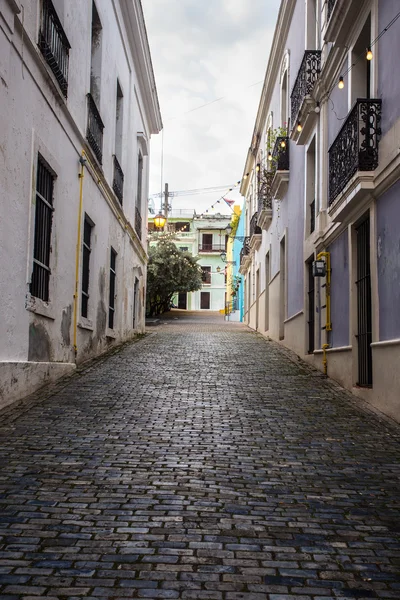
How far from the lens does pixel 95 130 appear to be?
12.5 m

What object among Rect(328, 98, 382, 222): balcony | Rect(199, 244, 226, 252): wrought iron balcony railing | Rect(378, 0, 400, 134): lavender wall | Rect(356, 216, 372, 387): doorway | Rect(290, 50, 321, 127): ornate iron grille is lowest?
Rect(356, 216, 372, 387): doorway

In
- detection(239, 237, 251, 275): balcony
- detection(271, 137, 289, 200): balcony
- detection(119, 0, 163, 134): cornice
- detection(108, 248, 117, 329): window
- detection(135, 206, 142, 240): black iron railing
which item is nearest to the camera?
detection(108, 248, 117, 329): window

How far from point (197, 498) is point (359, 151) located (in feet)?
18.5

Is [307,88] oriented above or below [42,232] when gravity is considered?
above

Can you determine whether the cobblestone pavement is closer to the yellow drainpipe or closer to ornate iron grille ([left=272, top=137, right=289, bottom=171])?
the yellow drainpipe

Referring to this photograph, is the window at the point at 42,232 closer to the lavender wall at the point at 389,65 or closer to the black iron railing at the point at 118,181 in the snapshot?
the lavender wall at the point at 389,65

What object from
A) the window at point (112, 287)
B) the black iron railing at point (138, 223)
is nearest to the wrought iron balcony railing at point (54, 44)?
the window at point (112, 287)

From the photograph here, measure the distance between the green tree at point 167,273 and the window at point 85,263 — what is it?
24901mm

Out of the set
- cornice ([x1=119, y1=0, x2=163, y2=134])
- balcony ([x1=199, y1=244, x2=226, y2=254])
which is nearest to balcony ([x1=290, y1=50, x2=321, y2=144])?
cornice ([x1=119, y1=0, x2=163, y2=134])

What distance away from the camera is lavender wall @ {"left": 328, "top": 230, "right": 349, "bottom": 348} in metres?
10.0

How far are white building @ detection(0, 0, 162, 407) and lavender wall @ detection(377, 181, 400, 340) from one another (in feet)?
14.9

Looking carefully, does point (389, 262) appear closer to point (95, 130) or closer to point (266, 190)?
point (95, 130)

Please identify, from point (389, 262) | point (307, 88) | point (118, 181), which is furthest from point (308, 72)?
point (389, 262)

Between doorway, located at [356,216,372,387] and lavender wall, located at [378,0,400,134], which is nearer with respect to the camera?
lavender wall, located at [378,0,400,134]
